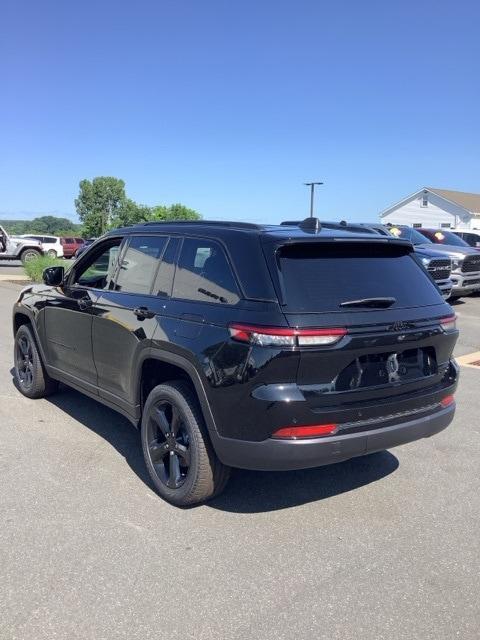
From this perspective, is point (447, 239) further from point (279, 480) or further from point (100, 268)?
point (279, 480)

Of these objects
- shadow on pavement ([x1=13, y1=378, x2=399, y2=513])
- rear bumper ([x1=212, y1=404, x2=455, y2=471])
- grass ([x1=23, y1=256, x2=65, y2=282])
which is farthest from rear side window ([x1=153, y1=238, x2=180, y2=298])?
grass ([x1=23, y1=256, x2=65, y2=282])

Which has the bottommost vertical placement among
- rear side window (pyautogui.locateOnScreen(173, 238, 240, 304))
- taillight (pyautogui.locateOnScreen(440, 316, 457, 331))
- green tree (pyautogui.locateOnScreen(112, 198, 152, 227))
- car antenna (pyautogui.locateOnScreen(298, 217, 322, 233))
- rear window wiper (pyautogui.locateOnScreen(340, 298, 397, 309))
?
green tree (pyautogui.locateOnScreen(112, 198, 152, 227))

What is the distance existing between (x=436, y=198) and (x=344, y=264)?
56929mm

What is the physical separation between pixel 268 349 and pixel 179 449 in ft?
3.42

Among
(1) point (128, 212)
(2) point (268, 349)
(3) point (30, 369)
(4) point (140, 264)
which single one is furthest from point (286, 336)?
(1) point (128, 212)

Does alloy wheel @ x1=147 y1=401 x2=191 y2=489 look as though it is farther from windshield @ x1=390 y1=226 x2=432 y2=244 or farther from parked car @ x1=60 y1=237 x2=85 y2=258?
parked car @ x1=60 y1=237 x2=85 y2=258

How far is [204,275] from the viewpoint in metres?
3.61

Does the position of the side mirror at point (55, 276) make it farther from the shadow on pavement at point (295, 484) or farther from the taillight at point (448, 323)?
the taillight at point (448, 323)

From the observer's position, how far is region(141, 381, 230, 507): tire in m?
3.45

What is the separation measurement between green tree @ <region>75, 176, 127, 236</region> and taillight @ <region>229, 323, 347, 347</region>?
105 metres

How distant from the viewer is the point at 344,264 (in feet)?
11.4

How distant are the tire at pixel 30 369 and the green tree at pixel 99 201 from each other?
102 metres

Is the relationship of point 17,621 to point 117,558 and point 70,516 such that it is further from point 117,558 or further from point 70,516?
point 70,516

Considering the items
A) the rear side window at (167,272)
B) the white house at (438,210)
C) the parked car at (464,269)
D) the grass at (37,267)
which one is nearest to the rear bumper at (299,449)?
the rear side window at (167,272)
